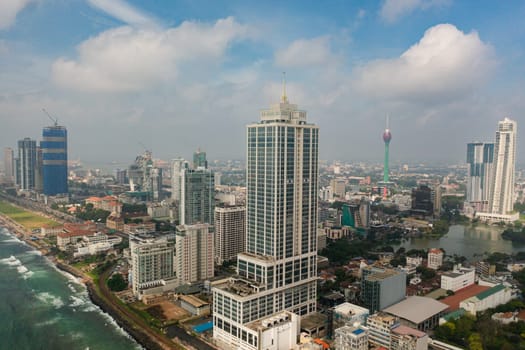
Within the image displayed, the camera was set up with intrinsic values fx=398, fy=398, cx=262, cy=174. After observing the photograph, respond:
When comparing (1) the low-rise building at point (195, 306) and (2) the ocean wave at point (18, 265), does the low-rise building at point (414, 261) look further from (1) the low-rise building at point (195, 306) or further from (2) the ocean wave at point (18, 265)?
(2) the ocean wave at point (18, 265)

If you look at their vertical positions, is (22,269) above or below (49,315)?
above

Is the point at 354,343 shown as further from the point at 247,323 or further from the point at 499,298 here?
the point at 499,298

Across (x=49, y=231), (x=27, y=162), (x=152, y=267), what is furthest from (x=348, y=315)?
(x=27, y=162)

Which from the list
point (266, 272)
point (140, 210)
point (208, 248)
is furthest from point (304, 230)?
point (140, 210)

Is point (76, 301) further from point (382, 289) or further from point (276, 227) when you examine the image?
point (382, 289)

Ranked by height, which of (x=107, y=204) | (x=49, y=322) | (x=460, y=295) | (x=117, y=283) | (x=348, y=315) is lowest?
(x=49, y=322)

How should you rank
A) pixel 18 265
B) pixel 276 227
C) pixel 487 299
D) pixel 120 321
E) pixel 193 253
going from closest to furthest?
pixel 276 227 < pixel 120 321 < pixel 487 299 < pixel 193 253 < pixel 18 265
